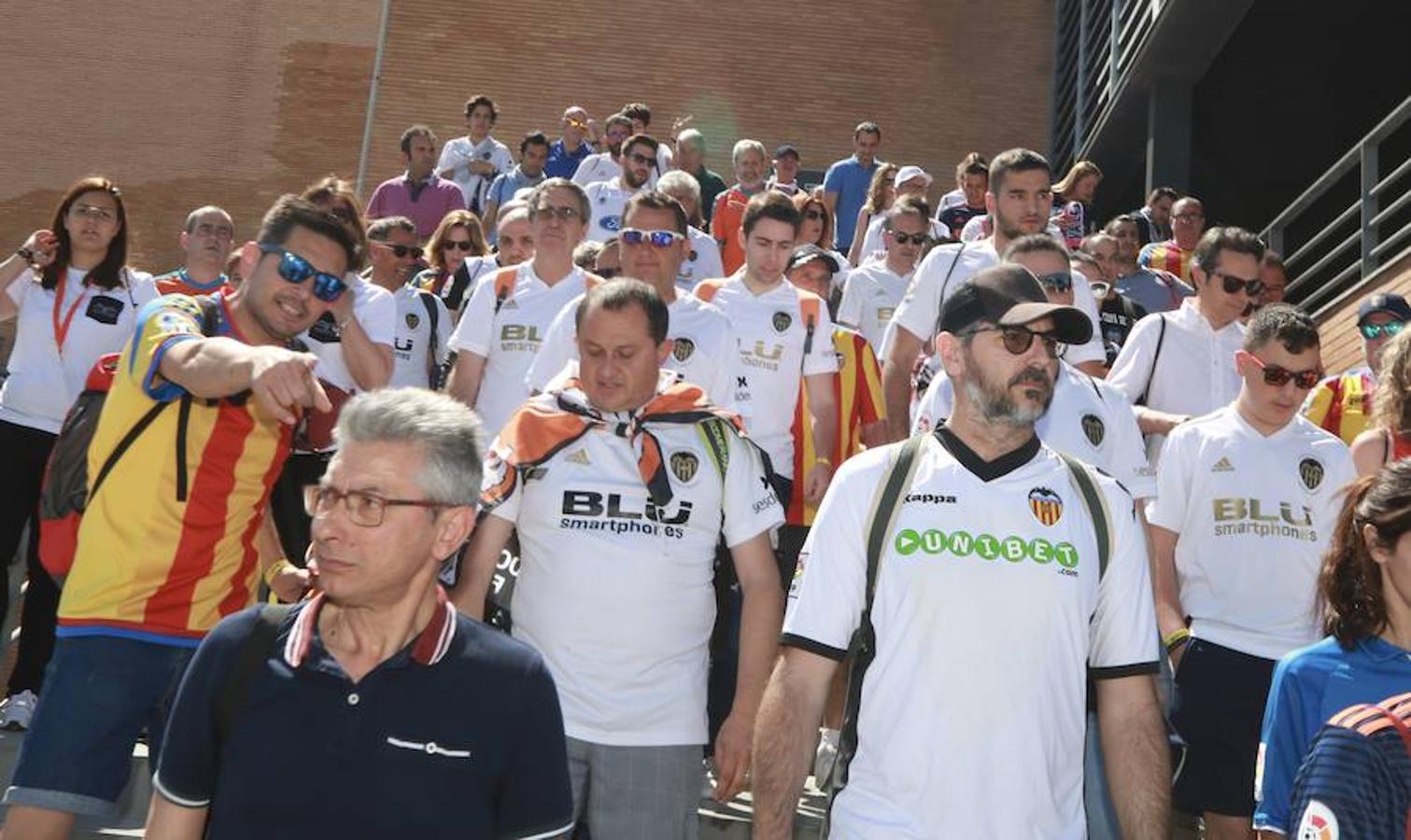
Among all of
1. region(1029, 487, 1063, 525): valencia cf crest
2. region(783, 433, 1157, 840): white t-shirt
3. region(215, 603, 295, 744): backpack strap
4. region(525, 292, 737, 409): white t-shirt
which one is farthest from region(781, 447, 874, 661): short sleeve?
region(525, 292, 737, 409): white t-shirt

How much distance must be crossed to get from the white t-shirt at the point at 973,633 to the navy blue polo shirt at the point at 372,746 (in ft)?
3.23

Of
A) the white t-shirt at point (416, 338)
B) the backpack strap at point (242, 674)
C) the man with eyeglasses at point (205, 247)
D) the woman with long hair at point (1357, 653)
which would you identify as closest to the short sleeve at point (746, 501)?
the woman with long hair at point (1357, 653)

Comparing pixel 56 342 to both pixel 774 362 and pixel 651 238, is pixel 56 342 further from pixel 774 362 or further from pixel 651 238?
pixel 774 362

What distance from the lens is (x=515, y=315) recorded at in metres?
7.66

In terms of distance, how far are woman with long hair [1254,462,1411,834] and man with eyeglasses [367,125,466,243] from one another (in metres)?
11.4

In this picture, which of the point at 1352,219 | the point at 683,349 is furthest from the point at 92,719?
the point at 1352,219

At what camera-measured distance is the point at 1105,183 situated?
819 inches

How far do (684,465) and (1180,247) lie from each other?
30.2 feet

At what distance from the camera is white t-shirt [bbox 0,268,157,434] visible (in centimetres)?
711

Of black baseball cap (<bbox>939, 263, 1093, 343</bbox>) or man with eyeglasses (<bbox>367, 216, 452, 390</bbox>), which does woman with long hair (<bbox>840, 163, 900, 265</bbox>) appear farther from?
black baseball cap (<bbox>939, 263, 1093, 343</bbox>)

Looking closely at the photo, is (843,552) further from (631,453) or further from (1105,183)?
(1105,183)

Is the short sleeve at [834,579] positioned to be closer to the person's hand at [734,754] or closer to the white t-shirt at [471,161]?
the person's hand at [734,754]

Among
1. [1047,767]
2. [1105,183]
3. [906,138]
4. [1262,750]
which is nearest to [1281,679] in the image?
[1262,750]

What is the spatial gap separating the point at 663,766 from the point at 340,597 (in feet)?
6.37
